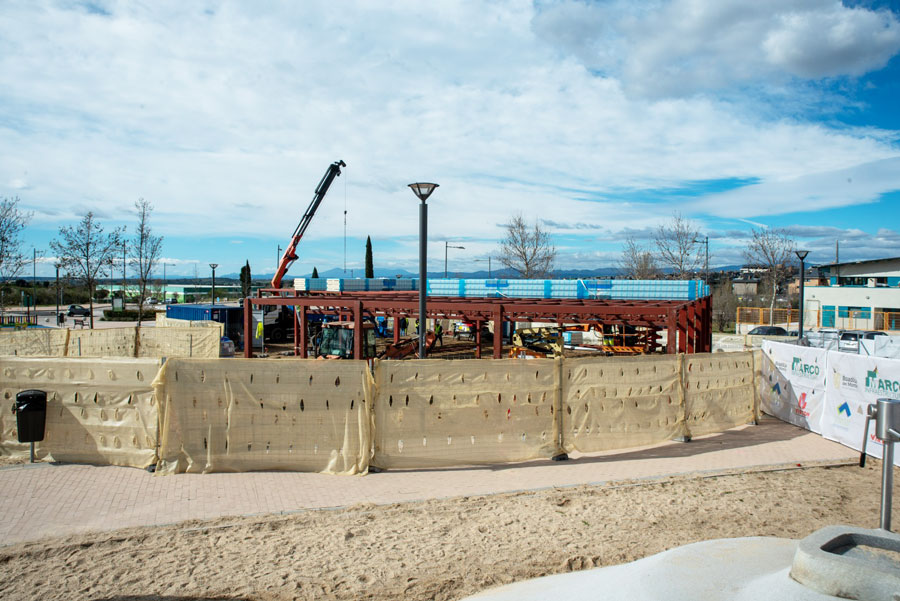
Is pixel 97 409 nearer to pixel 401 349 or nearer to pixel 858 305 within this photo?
pixel 401 349

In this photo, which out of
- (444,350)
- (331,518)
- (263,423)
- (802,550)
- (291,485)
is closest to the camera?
(802,550)

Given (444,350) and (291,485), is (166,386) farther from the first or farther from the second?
(444,350)

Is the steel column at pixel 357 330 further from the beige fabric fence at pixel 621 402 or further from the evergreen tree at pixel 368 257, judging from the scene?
the evergreen tree at pixel 368 257

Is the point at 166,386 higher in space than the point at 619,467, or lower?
higher

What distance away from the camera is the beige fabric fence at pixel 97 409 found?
27.8 ft

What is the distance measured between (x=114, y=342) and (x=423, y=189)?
15243mm

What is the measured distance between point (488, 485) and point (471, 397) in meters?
1.43

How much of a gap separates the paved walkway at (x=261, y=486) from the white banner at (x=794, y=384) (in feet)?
5.93

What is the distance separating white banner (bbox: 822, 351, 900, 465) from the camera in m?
9.98

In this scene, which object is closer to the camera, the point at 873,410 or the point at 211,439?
the point at 873,410

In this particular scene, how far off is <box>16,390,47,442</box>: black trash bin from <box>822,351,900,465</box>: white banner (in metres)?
12.8

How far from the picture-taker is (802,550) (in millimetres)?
4066

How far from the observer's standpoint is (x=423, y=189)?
1120cm

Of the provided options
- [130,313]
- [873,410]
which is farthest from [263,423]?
[130,313]
